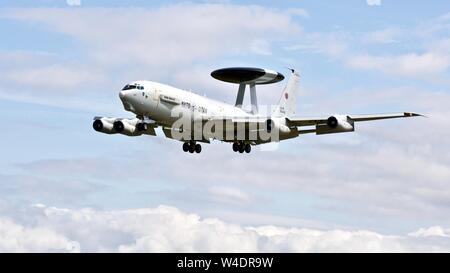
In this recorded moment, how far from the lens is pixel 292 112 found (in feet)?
302

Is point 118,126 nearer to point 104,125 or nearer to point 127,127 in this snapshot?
point 127,127

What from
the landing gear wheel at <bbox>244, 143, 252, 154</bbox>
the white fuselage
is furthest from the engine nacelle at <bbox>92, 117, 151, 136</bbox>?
the landing gear wheel at <bbox>244, 143, 252, 154</bbox>

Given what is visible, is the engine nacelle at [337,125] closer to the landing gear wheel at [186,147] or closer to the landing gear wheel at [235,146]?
the landing gear wheel at [235,146]

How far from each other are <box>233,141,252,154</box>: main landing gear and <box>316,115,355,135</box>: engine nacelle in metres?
7.60

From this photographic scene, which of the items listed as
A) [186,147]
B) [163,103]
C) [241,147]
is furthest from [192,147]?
[163,103]

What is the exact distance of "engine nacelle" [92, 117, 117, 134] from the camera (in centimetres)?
7519

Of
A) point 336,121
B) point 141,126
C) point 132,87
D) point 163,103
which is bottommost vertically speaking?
point 141,126

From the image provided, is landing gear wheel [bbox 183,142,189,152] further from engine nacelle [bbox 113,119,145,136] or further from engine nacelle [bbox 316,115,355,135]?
engine nacelle [bbox 316,115,355,135]

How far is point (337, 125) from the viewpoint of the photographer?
74.4 metres

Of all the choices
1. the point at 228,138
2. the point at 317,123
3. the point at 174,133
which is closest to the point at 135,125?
the point at 174,133

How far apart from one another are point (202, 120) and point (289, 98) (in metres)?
19.3

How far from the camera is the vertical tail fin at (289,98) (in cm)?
9019

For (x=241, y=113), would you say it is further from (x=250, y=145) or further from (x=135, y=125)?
(x=135, y=125)

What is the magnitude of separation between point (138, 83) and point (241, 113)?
49.9 ft
